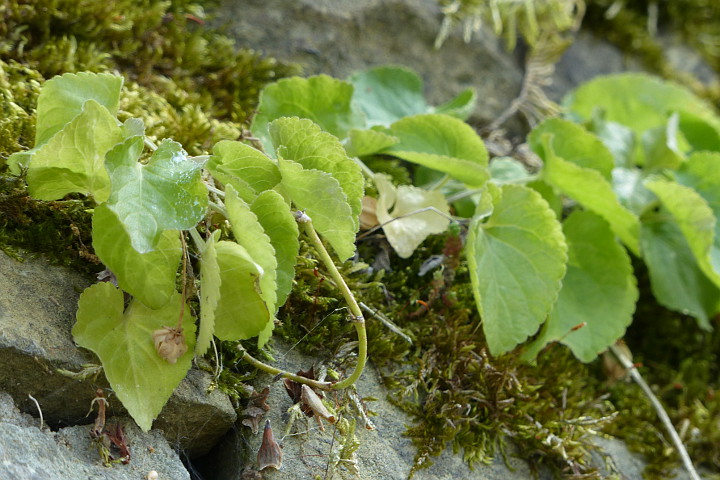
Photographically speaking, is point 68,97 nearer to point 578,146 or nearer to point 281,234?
point 281,234

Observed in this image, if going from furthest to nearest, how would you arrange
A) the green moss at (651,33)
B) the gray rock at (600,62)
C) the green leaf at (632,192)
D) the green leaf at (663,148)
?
1. the green moss at (651,33)
2. the gray rock at (600,62)
3. the green leaf at (663,148)
4. the green leaf at (632,192)

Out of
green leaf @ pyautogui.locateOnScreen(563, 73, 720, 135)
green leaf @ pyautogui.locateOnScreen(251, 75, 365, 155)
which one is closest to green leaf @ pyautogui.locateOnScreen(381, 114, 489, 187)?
green leaf @ pyautogui.locateOnScreen(251, 75, 365, 155)

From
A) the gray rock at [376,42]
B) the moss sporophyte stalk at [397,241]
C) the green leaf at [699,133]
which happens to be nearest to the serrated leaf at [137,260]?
the moss sporophyte stalk at [397,241]

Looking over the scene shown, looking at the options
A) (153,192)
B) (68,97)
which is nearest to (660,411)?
(153,192)

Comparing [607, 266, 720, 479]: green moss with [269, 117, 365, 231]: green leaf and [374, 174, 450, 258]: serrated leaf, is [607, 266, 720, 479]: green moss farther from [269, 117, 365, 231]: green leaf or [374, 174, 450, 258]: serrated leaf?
[269, 117, 365, 231]: green leaf

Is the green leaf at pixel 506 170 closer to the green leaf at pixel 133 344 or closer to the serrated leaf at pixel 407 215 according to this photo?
the serrated leaf at pixel 407 215
